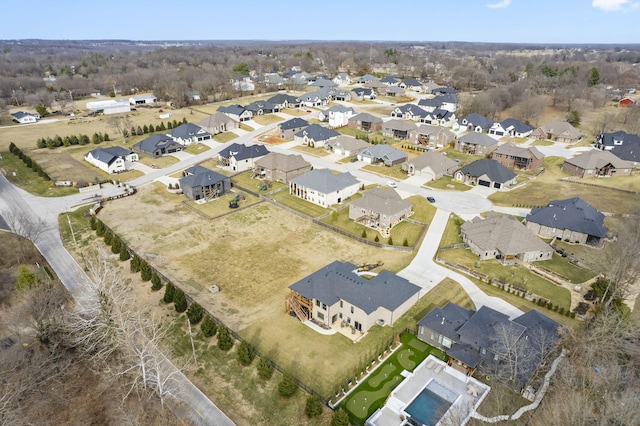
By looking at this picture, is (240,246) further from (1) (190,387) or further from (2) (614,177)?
(2) (614,177)

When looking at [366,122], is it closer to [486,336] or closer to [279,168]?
[279,168]

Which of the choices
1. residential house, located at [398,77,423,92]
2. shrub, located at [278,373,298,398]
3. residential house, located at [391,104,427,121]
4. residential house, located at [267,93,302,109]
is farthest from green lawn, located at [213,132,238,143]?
residential house, located at [398,77,423,92]

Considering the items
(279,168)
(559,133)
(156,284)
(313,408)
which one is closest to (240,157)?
(279,168)

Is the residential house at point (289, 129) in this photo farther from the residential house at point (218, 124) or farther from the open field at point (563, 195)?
the open field at point (563, 195)

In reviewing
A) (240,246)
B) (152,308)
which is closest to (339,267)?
(240,246)

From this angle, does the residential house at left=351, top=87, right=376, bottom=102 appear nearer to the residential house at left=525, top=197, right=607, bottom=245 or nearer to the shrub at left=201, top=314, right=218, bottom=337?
the residential house at left=525, top=197, right=607, bottom=245
